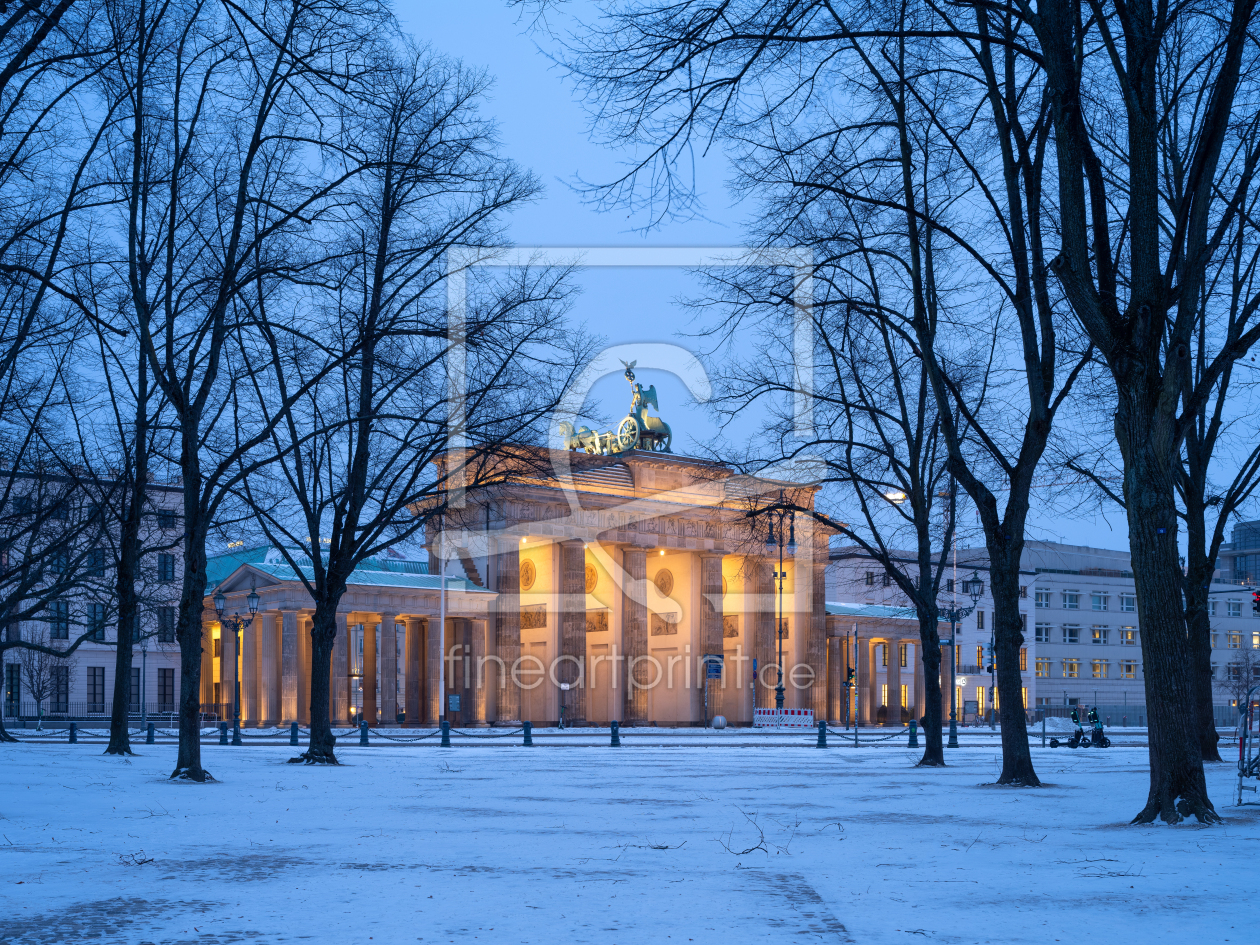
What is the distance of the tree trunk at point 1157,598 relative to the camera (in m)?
14.4

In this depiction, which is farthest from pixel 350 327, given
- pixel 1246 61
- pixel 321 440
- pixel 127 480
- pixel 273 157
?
pixel 1246 61

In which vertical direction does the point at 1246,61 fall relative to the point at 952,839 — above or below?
above

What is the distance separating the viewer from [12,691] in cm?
8838

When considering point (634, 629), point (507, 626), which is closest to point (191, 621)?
point (507, 626)

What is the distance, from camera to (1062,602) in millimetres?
118438

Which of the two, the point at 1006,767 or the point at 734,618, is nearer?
the point at 1006,767

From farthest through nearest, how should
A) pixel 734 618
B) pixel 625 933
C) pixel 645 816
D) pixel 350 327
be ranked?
pixel 734 618
pixel 350 327
pixel 645 816
pixel 625 933

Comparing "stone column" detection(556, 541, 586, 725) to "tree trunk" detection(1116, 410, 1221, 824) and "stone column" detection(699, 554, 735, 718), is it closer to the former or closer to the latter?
"stone column" detection(699, 554, 735, 718)

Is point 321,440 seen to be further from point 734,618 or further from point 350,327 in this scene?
point 734,618

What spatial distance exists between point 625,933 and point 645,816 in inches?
328

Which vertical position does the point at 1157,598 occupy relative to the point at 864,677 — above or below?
above

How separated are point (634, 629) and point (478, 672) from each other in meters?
10.6

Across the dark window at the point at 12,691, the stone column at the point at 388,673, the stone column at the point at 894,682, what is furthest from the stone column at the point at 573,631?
the dark window at the point at 12,691

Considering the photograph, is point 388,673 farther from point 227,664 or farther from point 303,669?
point 227,664
